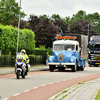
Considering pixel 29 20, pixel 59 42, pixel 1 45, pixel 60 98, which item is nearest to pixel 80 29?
pixel 29 20

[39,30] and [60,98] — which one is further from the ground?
[39,30]

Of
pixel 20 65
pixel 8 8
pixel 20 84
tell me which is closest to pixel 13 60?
pixel 20 65

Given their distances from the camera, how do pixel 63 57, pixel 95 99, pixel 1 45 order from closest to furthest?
1. pixel 95 99
2. pixel 63 57
3. pixel 1 45

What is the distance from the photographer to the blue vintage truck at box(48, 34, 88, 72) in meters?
27.9

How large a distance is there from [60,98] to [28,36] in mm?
36891

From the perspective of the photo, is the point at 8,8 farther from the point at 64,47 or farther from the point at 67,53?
the point at 67,53

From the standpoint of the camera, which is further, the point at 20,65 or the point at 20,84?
the point at 20,65

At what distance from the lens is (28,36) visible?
153 ft

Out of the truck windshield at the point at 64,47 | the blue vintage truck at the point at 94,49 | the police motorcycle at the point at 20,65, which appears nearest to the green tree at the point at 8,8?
the blue vintage truck at the point at 94,49

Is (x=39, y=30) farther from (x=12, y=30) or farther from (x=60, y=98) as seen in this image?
(x=60, y=98)

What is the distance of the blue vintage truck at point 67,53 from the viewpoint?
1097 inches

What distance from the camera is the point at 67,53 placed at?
28312 mm

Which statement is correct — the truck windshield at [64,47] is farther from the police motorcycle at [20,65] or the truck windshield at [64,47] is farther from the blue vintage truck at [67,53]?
the police motorcycle at [20,65]

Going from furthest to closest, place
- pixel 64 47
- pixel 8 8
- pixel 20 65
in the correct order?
pixel 8 8
pixel 64 47
pixel 20 65
